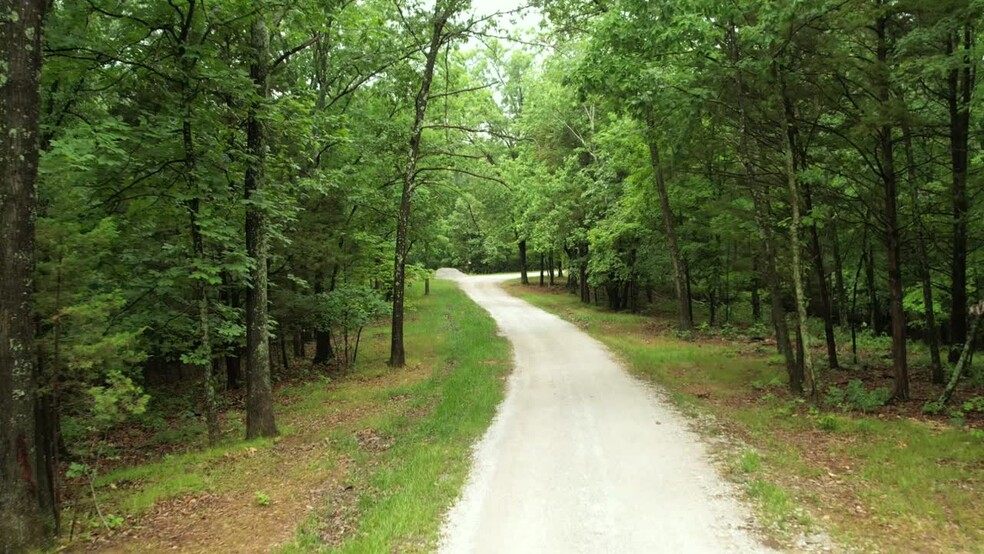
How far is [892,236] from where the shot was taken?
954 centimetres

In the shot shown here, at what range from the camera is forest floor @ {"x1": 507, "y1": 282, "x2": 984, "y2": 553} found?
4988mm

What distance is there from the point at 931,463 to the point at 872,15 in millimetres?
6867

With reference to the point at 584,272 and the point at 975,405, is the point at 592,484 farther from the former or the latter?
the point at 584,272

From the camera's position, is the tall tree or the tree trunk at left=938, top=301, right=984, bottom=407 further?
the tall tree

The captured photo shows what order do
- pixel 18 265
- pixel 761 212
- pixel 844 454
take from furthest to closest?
pixel 761 212
pixel 844 454
pixel 18 265

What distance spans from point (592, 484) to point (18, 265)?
242 inches

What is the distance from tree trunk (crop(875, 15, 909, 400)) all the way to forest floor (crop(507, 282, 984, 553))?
1.77 ft

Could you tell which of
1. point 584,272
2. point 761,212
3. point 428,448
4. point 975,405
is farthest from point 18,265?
point 584,272

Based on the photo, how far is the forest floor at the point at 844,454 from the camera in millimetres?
4988

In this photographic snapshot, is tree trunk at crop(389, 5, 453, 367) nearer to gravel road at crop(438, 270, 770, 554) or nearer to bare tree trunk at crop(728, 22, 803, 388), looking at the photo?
gravel road at crop(438, 270, 770, 554)

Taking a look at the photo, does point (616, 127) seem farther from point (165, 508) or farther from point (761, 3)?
point (165, 508)

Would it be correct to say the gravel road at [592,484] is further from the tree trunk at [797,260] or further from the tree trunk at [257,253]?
the tree trunk at [257,253]

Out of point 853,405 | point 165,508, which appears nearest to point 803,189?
point 853,405

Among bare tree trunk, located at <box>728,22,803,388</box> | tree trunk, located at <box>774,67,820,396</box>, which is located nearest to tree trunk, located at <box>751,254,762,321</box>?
bare tree trunk, located at <box>728,22,803,388</box>
